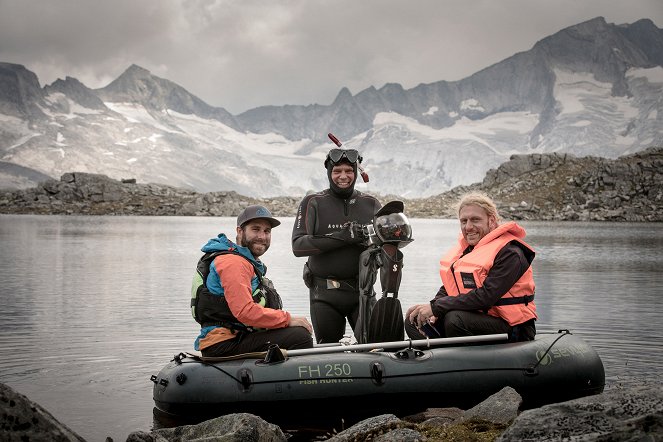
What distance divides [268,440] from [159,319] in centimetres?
1039

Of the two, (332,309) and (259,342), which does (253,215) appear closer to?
(259,342)

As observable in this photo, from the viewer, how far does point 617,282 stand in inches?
998

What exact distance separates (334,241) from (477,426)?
301 cm

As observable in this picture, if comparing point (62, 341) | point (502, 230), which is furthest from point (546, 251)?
point (502, 230)

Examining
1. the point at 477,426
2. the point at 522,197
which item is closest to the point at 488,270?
the point at 477,426

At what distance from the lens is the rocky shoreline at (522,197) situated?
11494 centimetres

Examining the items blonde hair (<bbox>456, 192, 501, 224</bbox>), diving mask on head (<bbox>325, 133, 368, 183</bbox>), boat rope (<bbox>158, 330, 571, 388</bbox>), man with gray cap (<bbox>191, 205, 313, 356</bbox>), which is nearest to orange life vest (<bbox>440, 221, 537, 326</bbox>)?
blonde hair (<bbox>456, 192, 501, 224</bbox>)

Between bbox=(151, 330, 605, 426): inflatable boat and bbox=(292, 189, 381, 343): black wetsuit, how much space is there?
3.54ft

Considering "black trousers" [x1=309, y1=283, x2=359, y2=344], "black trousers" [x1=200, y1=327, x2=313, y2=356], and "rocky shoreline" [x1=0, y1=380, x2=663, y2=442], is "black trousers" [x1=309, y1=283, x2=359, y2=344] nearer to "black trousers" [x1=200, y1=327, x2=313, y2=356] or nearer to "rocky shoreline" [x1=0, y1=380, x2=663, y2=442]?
"black trousers" [x1=200, y1=327, x2=313, y2=356]

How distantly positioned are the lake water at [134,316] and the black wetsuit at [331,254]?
2.39 meters

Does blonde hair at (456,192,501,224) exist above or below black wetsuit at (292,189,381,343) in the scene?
above

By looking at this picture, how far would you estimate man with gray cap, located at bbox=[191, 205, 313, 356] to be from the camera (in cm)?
737

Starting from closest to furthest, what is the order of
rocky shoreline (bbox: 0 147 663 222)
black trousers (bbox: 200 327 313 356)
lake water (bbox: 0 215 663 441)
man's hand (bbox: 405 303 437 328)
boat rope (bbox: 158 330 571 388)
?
boat rope (bbox: 158 330 571 388) < black trousers (bbox: 200 327 313 356) < man's hand (bbox: 405 303 437 328) < lake water (bbox: 0 215 663 441) < rocky shoreline (bbox: 0 147 663 222)

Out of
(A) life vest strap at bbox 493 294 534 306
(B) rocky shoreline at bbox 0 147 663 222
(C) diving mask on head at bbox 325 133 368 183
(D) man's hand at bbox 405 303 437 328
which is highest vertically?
(B) rocky shoreline at bbox 0 147 663 222
